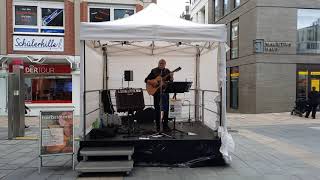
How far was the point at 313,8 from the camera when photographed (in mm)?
23781

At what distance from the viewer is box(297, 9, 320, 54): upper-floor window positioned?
2369 cm

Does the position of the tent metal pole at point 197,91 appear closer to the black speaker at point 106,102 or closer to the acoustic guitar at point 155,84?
the black speaker at point 106,102

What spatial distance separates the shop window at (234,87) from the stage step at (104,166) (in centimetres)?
1990

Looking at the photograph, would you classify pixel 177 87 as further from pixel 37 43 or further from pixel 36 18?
pixel 36 18

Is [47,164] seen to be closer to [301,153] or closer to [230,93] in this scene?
[301,153]

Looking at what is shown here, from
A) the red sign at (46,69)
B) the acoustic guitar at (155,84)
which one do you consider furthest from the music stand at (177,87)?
the red sign at (46,69)

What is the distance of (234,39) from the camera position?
2747cm

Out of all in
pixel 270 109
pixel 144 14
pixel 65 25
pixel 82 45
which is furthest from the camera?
pixel 270 109

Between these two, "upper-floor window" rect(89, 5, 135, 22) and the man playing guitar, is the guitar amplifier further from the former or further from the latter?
"upper-floor window" rect(89, 5, 135, 22)

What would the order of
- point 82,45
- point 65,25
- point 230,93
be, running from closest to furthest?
1. point 82,45
2. point 65,25
3. point 230,93

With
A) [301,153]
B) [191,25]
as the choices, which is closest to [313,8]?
[301,153]

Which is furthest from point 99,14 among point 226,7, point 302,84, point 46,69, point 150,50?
point 226,7

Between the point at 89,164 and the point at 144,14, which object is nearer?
the point at 89,164

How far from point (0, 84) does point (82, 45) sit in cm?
1449
